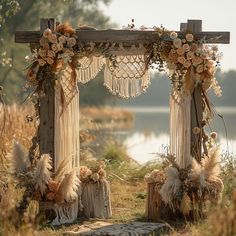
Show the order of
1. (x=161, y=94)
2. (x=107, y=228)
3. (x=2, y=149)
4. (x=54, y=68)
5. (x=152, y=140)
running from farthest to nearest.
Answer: (x=161, y=94) → (x=152, y=140) → (x=2, y=149) → (x=54, y=68) → (x=107, y=228)

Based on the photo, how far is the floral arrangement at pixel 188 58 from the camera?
730cm

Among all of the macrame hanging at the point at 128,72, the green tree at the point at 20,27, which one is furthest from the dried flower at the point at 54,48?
the green tree at the point at 20,27

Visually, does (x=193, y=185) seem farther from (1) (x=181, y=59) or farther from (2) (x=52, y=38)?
(2) (x=52, y=38)

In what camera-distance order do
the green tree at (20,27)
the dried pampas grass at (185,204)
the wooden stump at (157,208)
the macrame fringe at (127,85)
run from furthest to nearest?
the green tree at (20,27)
the macrame fringe at (127,85)
the wooden stump at (157,208)
the dried pampas grass at (185,204)

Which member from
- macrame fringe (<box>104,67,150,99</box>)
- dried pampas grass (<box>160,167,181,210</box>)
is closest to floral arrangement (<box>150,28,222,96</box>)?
macrame fringe (<box>104,67,150,99</box>)

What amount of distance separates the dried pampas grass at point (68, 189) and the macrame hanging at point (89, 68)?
4.16ft

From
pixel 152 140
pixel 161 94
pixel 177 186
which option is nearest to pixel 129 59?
pixel 177 186

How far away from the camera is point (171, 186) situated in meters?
7.14

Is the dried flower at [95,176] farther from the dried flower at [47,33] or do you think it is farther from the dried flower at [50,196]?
the dried flower at [47,33]

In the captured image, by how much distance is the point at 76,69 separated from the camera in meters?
7.56

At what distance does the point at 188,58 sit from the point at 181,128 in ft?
2.54

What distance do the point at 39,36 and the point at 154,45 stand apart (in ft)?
4.02

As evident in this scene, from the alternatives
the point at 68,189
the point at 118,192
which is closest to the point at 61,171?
the point at 68,189

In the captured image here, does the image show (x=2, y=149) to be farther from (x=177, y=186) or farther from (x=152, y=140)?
(x=152, y=140)
